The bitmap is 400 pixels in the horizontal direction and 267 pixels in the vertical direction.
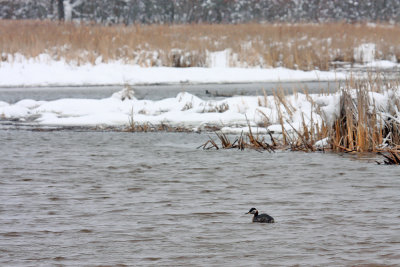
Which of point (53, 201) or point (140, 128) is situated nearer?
point (53, 201)

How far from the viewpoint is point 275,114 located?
12.8 m

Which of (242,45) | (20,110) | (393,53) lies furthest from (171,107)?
(393,53)

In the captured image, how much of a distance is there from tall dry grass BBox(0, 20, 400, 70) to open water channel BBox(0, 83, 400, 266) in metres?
13.2

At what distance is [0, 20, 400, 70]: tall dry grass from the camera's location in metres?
22.8

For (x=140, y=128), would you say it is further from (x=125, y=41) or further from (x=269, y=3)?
(x=269, y=3)

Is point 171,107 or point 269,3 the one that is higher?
point 269,3

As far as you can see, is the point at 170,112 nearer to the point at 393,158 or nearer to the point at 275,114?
the point at 275,114

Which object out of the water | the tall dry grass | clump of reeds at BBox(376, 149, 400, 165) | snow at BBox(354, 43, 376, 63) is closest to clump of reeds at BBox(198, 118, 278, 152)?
clump of reeds at BBox(376, 149, 400, 165)

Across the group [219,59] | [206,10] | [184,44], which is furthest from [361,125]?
[206,10]

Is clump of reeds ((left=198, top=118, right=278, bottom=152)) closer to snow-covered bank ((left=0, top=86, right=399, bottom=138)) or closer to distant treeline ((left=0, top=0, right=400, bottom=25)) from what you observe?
snow-covered bank ((left=0, top=86, right=399, bottom=138))

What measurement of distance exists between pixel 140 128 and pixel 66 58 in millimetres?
11136

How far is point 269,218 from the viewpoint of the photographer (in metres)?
5.56

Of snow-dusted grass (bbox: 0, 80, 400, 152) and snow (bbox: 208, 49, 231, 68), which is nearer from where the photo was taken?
snow-dusted grass (bbox: 0, 80, 400, 152)

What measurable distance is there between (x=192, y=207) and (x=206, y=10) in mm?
43069
